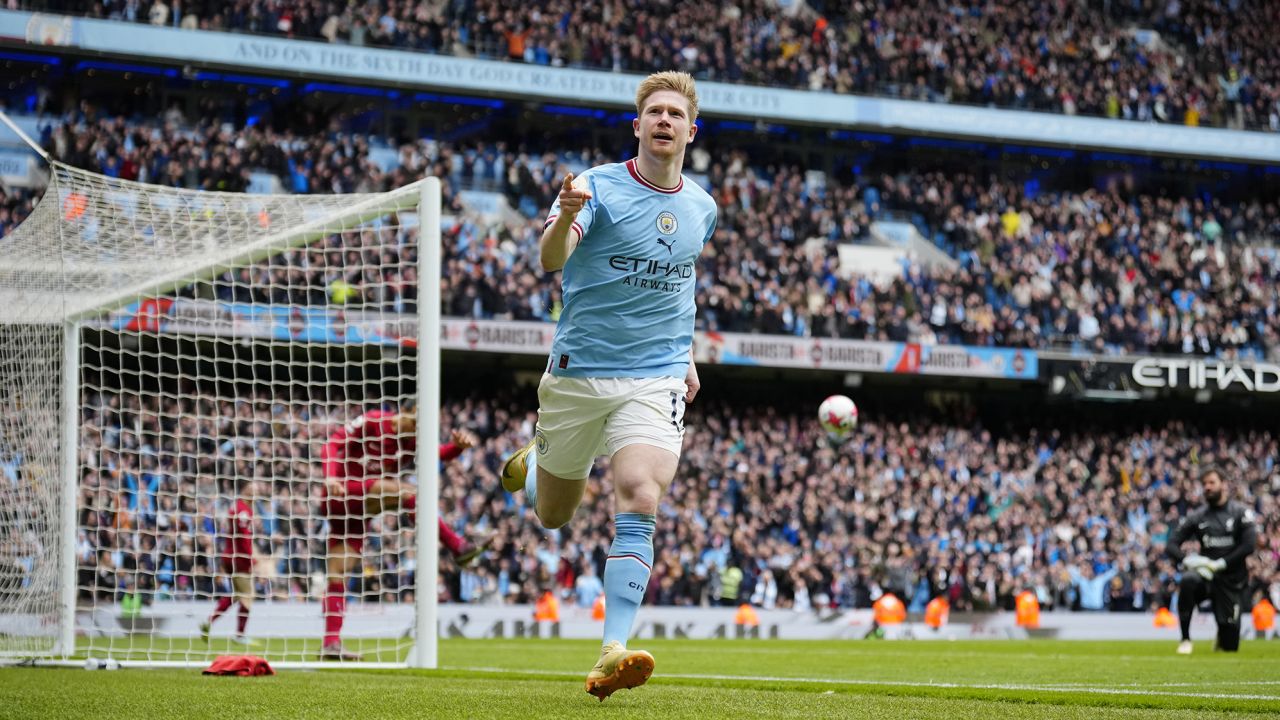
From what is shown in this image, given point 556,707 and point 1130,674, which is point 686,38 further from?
point 556,707

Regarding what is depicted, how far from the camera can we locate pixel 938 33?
118ft

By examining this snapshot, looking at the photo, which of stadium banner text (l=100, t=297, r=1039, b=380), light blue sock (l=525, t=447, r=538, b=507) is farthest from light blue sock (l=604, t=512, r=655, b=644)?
stadium banner text (l=100, t=297, r=1039, b=380)

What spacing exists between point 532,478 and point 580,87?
2575cm

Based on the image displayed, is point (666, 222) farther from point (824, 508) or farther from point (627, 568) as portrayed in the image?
point (824, 508)

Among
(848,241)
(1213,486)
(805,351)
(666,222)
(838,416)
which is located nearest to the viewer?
(666,222)

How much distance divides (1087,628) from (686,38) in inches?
658

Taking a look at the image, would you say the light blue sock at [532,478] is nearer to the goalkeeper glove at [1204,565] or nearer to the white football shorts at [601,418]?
the white football shorts at [601,418]

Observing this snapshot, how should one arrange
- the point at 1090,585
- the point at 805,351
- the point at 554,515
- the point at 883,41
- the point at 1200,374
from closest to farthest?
the point at 554,515
the point at 1090,585
the point at 805,351
the point at 1200,374
the point at 883,41

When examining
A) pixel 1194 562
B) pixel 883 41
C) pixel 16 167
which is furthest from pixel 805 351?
pixel 16 167

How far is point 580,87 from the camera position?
104ft

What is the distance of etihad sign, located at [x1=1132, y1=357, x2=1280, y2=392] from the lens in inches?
1197

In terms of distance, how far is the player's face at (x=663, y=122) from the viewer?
6094 mm

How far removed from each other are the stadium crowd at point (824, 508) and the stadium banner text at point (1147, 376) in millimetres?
1404

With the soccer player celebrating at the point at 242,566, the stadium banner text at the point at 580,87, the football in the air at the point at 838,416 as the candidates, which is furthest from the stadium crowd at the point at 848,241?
the soccer player celebrating at the point at 242,566
